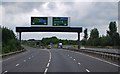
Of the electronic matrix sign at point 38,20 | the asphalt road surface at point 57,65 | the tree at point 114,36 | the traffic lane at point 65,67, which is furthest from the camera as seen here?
the tree at point 114,36

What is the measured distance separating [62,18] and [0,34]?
2052 centimetres

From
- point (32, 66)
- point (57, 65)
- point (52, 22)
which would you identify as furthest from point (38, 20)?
point (32, 66)

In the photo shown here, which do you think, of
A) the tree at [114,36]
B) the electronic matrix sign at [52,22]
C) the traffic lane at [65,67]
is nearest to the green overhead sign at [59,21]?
the electronic matrix sign at [52,22]

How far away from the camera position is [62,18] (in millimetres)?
72438

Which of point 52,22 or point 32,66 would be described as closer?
point 32,66

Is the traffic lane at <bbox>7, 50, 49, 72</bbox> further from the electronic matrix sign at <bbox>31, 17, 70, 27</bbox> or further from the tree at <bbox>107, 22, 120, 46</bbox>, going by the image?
the tree at <bbox>107, 22, 120, 46</bbox>

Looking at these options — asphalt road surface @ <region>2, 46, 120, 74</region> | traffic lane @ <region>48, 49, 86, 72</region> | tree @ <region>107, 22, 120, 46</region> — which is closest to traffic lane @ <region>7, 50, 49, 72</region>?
asphalt road surface @ <region>2, 46, 120, 74</region>

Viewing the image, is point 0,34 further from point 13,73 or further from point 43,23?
point 13,73

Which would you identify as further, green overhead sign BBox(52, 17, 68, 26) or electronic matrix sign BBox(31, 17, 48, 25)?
green overhead sign BBox(52, 17, 68, 26)

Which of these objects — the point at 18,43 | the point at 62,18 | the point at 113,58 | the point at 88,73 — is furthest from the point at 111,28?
the point at 88,73

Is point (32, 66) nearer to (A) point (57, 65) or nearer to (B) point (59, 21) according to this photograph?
(A) point (57, 65)

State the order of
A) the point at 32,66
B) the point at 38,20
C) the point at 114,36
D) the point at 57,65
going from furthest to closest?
the point at 114,36, the point at 38,20, the point at 57,65, the point at 32,66

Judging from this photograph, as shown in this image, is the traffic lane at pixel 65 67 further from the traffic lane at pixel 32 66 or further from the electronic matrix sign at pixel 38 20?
the electronic matrix sign at pixel 38 20

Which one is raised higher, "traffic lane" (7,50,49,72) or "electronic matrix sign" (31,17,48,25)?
"electronic matrix sign" (31,17,48,25)
